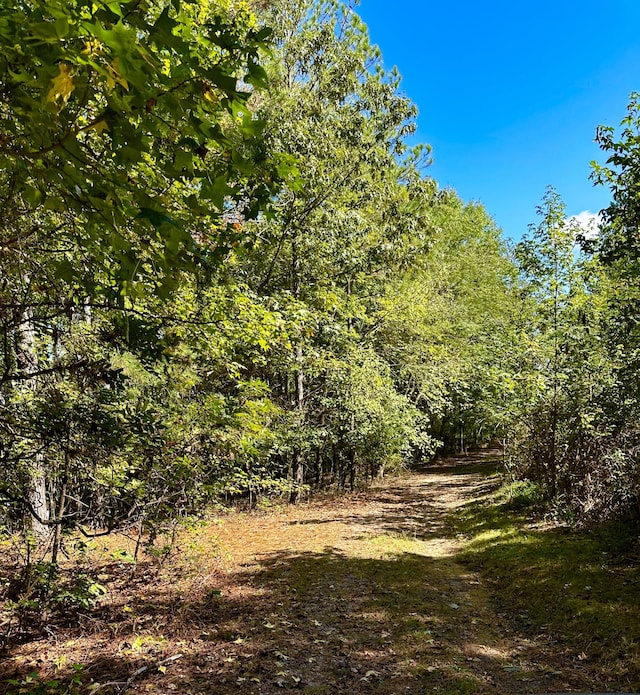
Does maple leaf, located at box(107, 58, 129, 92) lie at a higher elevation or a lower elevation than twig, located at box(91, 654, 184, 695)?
higher

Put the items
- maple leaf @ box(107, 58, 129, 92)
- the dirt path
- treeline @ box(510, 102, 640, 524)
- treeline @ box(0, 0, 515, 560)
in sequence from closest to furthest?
maple leaf @ box(107, 58, 129, 92) < treeline @ box(0, 0, 515, 560) < the dirt path < treeline @ box(510, 102, 640, 524)

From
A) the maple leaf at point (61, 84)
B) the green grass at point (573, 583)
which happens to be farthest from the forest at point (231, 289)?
the green grass at point (573, 583)

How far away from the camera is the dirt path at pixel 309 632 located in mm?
4277

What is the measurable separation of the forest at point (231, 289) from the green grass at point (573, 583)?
2.26ft

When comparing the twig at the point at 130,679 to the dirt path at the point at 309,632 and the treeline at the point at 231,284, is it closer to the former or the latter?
the dirt path at the point at 309,632

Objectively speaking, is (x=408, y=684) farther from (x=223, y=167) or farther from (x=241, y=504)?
(x=241, y=504)

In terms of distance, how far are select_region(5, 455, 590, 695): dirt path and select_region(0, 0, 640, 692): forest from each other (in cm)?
72

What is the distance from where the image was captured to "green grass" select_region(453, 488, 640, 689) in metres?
4.75

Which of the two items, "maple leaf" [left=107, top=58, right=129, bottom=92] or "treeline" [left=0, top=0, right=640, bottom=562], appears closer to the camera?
"maple leaf" [left=107, top=58, right=129, bottom=92]

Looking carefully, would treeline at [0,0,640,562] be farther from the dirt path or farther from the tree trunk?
the dirt path

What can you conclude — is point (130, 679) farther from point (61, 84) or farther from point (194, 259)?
point (61, 84)

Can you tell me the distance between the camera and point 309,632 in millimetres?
5309

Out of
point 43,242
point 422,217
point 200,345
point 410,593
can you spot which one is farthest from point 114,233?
point 422,217

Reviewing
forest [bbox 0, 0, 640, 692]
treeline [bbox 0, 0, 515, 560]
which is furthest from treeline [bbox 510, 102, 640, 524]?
treeline [bbox 0, 0, 515, 560]
